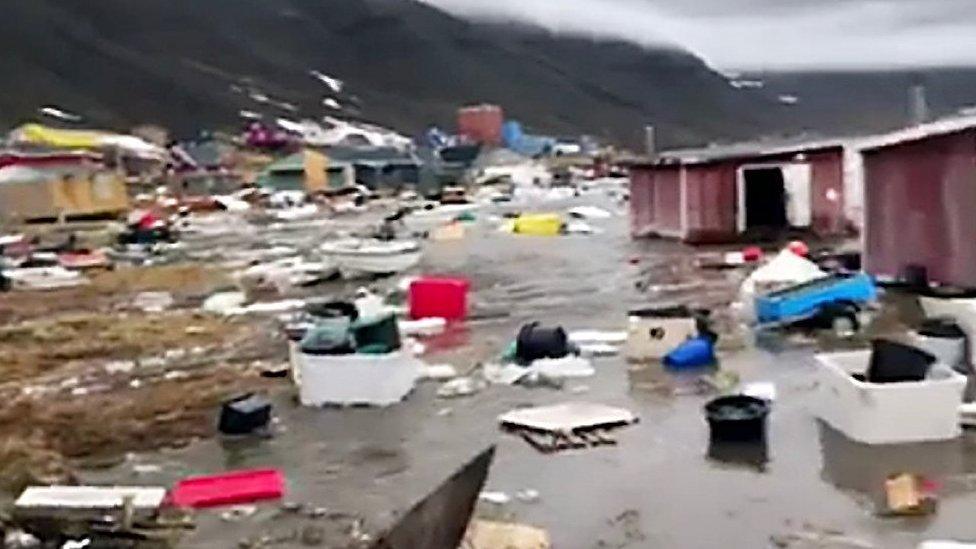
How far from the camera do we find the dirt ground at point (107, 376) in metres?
12.0

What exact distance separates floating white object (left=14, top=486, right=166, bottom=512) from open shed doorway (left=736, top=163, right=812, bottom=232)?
843 inches

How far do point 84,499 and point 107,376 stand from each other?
20.3 ft

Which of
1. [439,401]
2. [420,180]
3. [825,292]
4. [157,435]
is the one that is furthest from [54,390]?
[420,180]

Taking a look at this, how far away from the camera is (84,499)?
941 centimetres

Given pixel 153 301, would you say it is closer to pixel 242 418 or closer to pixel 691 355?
pixel 691 355

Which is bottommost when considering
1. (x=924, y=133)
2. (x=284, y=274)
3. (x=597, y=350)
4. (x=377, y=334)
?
(x=597, y=350)

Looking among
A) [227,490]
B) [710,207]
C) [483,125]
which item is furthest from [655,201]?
[483,125]

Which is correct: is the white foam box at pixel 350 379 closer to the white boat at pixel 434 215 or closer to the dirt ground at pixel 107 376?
the dirt ground at pixel 107 376

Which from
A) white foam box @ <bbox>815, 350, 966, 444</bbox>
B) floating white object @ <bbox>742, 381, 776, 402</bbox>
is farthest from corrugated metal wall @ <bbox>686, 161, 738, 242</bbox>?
white foam box @ <bbox>815, 350, 966, 444</bbox>

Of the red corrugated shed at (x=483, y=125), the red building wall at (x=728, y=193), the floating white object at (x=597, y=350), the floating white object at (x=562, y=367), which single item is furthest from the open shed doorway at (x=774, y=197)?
the red corrugated shed at (x=483, y=125)

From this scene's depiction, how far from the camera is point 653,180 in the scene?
3206 cm

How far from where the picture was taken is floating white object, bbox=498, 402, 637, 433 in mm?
11875

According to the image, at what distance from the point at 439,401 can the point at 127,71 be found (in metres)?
118

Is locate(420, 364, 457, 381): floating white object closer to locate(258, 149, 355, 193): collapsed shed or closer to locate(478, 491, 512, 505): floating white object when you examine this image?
locate(478, 491, 512, 505): floating white object
